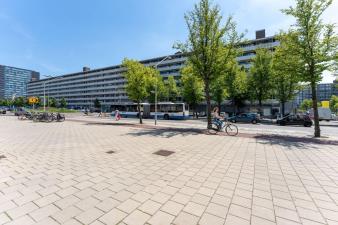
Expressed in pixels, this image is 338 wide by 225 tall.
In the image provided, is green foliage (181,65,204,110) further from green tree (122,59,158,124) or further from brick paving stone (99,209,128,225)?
brick paving stone (99,209,128,225)

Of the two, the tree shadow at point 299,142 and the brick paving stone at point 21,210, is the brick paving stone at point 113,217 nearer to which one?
the brick paving stone at point 21,210

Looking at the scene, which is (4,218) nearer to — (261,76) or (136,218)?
(136,218)

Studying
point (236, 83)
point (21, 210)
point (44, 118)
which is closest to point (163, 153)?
point (21, 210)

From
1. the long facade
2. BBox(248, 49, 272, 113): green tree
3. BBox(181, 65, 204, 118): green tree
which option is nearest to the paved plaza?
BBox(248, 49, 272, 113): green tree

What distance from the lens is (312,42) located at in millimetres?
13781

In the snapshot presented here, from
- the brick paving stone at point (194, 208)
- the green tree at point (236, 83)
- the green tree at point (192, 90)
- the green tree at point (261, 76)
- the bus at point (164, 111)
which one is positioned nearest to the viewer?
the brick paving stone at point (194, 208)

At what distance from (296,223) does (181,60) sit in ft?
250

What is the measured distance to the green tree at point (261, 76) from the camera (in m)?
34.3

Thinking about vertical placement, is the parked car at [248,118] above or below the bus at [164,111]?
below

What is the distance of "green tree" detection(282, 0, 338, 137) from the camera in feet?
44.1

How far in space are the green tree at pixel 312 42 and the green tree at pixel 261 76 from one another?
21.3 meters

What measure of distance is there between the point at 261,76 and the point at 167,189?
35.4 metres

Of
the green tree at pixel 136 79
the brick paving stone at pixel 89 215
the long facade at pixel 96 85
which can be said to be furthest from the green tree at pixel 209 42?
the long facade at pixel 96 85

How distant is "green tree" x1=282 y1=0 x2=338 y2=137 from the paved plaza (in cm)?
871
